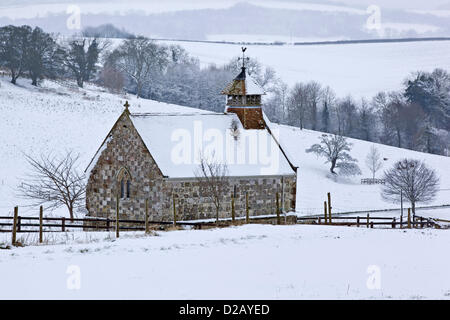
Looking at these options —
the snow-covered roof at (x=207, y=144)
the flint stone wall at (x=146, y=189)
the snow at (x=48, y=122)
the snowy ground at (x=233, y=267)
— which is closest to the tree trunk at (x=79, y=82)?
the snow at (x=48, y=122)

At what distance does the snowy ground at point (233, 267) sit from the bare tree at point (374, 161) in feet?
206

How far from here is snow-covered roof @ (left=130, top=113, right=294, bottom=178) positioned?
135 ft

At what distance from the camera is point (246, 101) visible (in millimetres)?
46750

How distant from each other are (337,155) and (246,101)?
45.3 m

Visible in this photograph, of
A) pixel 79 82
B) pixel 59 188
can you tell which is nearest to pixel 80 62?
pixel 79 82

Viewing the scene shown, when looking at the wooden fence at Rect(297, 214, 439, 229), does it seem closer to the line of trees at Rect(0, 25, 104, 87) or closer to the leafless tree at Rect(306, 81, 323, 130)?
the line of trees at Rect(0, 25, 104, 87)

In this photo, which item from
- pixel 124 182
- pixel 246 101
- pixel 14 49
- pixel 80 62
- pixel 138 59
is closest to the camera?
pixel 124 182

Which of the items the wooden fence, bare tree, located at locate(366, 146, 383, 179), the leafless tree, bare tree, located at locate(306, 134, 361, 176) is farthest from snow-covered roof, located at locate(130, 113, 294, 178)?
the leafless tree

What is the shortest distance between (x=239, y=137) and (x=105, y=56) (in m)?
96.8

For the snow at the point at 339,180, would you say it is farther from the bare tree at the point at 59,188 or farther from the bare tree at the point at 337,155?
the bare tree at the point at 59,188

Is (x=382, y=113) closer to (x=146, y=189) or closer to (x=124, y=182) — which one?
(x=124, y=182)

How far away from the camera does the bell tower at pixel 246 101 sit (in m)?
46.5

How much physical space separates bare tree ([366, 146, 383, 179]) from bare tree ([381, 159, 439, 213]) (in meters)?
10.3
